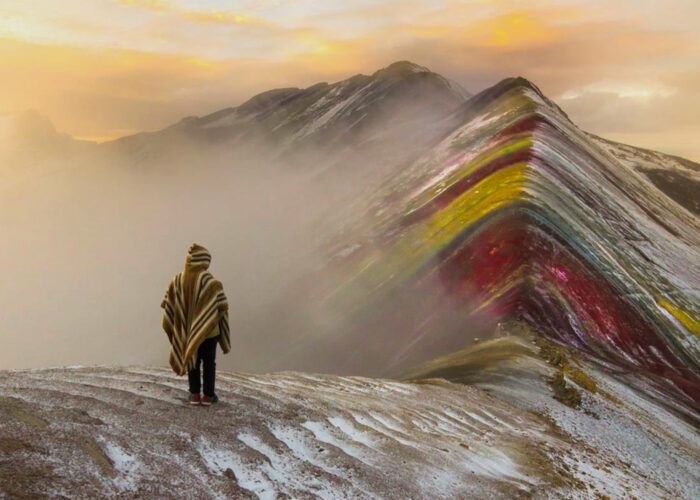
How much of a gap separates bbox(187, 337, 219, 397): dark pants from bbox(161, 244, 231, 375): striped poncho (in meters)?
0.17

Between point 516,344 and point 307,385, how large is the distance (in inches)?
629

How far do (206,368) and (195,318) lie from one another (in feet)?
4.10

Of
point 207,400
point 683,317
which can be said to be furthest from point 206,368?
point 683,317

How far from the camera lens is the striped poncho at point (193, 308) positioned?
44.9 feet

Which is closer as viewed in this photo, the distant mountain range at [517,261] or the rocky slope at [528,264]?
the rocky slope at [528,264]

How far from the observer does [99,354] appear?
124 meters

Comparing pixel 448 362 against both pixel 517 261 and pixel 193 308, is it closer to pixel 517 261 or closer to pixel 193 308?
pixel 517 261

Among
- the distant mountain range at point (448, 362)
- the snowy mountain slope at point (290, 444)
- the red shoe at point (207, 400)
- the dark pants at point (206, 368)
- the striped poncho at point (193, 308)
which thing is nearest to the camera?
the snowy mountain slope at point (290, 444)

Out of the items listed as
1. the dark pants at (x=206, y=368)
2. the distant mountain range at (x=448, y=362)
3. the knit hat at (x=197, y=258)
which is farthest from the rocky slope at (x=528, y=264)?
the knit hat at (x=197, y=258)

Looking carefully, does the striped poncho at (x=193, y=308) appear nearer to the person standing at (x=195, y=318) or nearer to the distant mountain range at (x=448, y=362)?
the person standing at (x=195, y=318)

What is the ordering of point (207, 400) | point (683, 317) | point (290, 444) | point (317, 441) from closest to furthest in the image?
point (290, 444)
point (317, 441)
point (207, 400)
point (683, 317)

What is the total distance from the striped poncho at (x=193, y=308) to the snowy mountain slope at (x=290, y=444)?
135 centimetres

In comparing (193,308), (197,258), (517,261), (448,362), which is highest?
(517,261)

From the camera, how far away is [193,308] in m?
13.9
